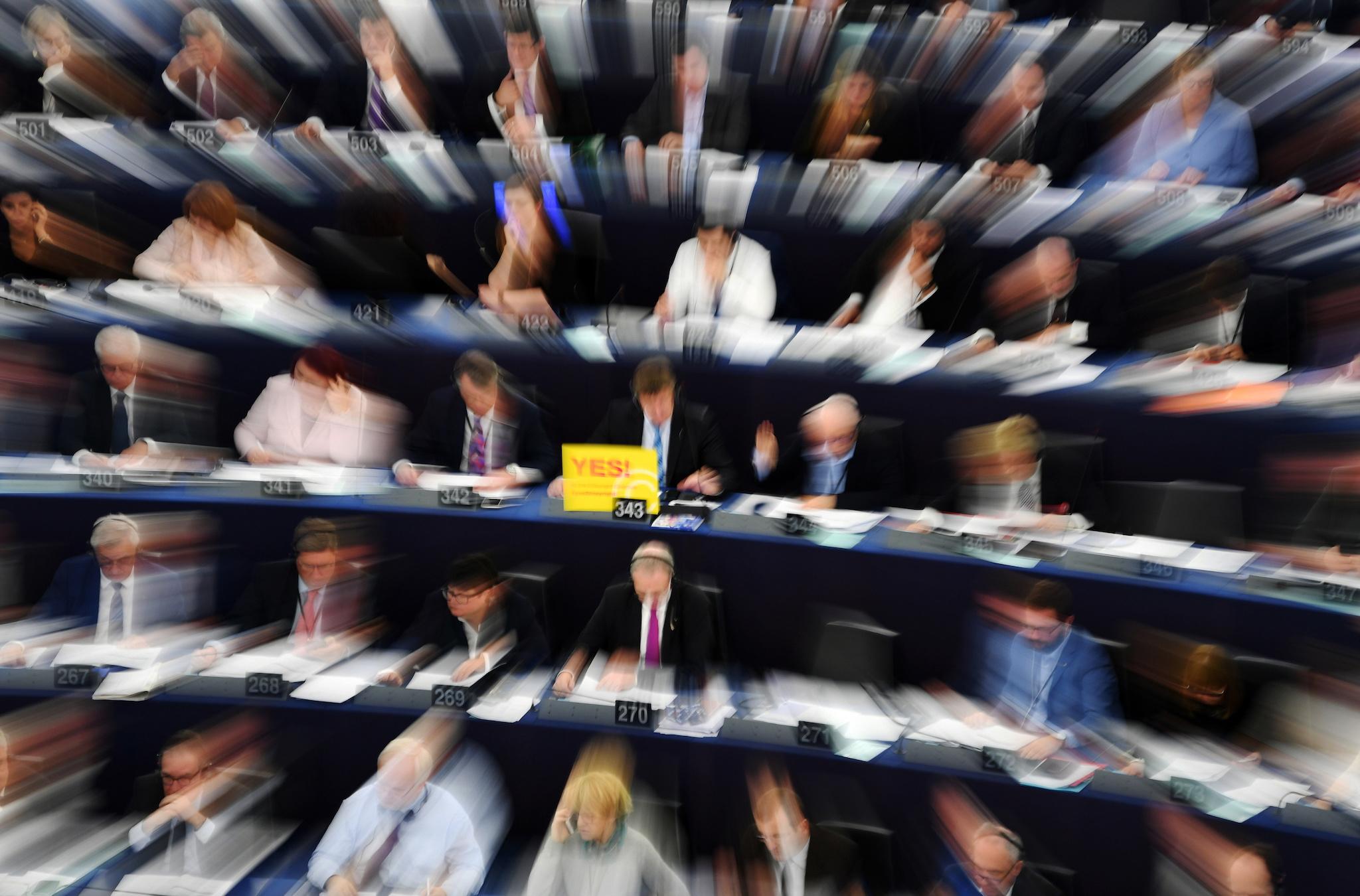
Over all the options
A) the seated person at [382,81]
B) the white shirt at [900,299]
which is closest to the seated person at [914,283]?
the white shirt at [900,299]

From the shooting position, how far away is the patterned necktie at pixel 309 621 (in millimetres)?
1880

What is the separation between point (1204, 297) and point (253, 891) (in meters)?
3.20

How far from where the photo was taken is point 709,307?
5.86 ft

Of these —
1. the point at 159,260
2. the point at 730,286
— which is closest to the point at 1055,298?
the point at 730,286

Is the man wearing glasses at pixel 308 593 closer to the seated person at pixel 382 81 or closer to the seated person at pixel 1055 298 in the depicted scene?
the seated person at pixel 382 81

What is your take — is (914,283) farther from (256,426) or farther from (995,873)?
(256,426)

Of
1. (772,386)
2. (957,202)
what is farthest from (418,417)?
(957,202)

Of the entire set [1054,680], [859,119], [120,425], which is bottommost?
[1054,680]

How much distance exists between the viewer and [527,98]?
179 centimetres

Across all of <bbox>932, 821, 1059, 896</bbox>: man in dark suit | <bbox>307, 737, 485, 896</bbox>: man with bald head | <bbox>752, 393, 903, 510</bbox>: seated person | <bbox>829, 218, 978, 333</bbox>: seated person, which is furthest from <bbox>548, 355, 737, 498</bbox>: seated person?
<bbox>932, 821, 1059, 896</bbox>: man in dark suit

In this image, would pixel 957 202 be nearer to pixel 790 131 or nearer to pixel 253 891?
pixel 790 131

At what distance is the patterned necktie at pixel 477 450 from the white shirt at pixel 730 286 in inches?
27.9

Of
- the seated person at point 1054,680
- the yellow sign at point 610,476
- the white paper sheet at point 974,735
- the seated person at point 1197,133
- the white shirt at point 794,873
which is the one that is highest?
the seated person at point 1197,133

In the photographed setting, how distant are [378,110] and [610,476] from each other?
1.31 m
